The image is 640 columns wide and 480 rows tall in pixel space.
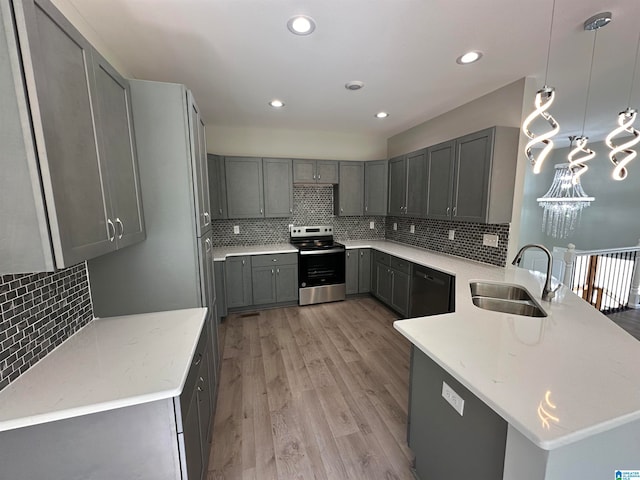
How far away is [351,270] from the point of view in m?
4.10

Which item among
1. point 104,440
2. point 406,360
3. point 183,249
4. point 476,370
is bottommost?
point 406,360

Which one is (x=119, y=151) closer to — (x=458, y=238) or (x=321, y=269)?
(x=321, y=269)

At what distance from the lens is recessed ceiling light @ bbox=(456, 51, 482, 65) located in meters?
1.97

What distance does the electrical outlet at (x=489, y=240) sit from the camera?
271 cm

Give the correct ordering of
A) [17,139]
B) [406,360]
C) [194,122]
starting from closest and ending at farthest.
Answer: [17,139]
[194,122]
[406,360]

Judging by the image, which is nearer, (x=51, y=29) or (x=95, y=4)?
(x=51, y=29)

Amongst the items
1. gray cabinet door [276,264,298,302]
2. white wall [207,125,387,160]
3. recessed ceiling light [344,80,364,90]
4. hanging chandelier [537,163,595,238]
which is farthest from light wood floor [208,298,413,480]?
hanging chandelier [537,163,595,238]

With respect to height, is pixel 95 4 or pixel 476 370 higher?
pixel 95 4

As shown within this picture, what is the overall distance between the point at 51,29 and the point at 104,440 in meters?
1.50

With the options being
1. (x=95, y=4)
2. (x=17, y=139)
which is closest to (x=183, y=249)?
(x=17, y=139)

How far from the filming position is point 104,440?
0.96m

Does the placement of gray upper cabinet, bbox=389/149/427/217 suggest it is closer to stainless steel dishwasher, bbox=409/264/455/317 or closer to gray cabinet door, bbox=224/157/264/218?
stainless steel dishwasher, bbox=409/264/455/317

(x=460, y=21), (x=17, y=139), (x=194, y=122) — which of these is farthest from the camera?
(x=194, y=122)

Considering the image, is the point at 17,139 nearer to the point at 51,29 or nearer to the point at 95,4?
the point at 51,29
